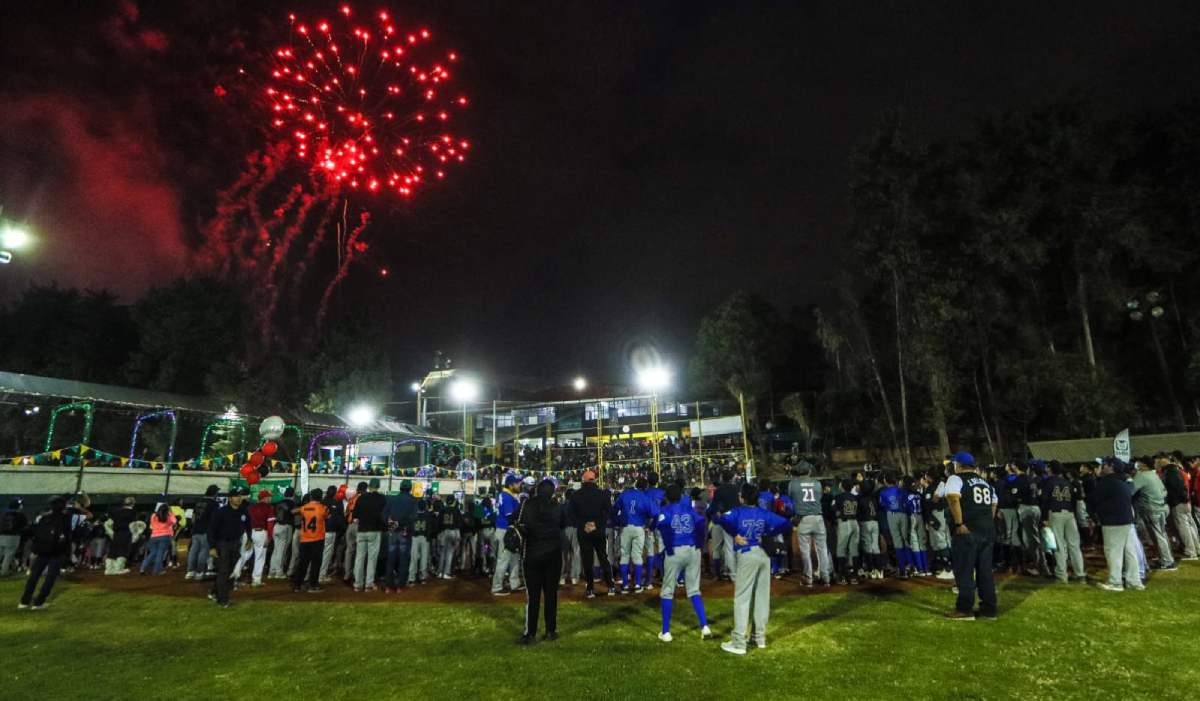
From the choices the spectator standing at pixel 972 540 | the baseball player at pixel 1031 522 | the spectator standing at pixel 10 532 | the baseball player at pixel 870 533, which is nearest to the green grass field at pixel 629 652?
the spectator standing at pixel 972 540

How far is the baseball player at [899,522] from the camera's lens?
10.8m

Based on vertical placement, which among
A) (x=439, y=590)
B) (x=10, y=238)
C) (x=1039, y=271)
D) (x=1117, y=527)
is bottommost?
(x=439, y=590)

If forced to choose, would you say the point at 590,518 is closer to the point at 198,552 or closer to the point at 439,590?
the point at 439,590

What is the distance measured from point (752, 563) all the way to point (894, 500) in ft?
18.7

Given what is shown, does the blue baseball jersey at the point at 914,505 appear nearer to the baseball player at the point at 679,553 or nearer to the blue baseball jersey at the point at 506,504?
the baseball player at the point at 679,553

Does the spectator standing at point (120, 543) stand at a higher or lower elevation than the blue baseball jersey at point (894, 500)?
lower

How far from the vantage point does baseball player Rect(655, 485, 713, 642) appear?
276 inches

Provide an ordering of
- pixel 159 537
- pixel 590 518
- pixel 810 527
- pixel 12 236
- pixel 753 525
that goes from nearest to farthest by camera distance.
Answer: pixel 753 525
pixel 590 518
pixel 810 527
pixel 12 236
pixel 159 537

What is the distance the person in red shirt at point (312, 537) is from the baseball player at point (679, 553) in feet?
22.0

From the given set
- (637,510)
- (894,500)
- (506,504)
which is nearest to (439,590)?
(506,504)

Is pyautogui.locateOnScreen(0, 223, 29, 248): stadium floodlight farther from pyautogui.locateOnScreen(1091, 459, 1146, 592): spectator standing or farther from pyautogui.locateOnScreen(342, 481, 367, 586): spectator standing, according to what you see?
pyautogui.locateOnScreen(1091, 459, 1146, 592): spectator standing

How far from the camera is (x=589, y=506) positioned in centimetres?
988

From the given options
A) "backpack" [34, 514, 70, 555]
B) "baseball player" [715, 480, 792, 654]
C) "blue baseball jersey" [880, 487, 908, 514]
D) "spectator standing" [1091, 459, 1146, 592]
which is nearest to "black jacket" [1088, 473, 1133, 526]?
"spectator standing" [1091, 459, 1146, 592]

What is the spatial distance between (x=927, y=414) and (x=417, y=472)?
1050 inches
